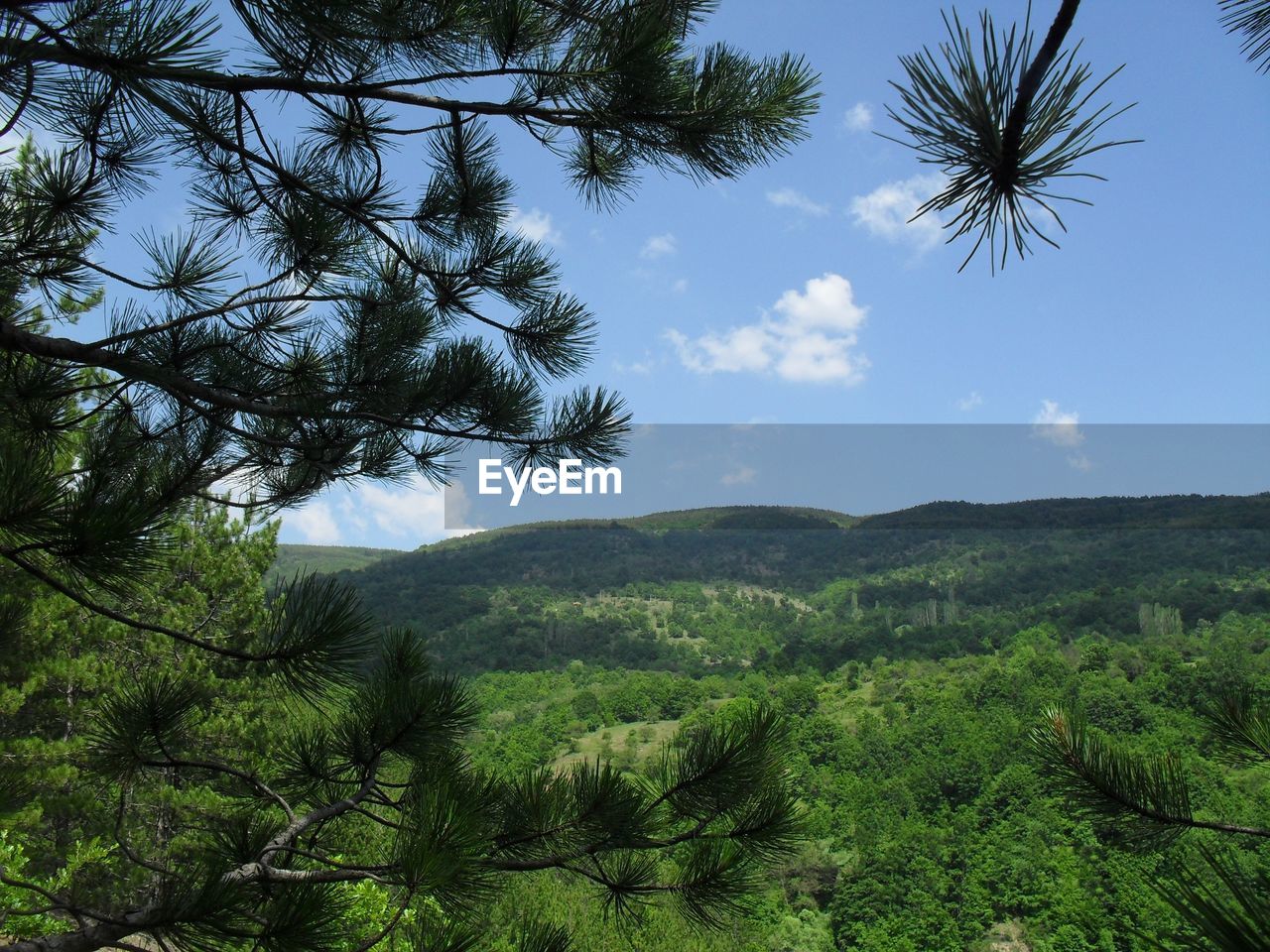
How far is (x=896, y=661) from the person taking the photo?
1603 inches

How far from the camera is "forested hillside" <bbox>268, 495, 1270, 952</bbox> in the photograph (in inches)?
1065

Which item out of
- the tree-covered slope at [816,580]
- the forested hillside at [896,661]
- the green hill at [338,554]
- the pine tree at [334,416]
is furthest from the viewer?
the green hill at [338,554]

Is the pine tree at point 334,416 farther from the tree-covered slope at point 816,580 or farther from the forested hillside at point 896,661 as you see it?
the tree-covered slope at point 816,580

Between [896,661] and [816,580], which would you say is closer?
[896,661]

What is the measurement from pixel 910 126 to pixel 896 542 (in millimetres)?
56240

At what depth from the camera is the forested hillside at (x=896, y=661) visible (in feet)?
88.8

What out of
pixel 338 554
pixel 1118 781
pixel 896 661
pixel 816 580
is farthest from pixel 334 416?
pixel 338 554

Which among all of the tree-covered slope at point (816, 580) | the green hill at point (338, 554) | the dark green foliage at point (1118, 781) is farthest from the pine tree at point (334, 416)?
the green hill at point (338, 554)

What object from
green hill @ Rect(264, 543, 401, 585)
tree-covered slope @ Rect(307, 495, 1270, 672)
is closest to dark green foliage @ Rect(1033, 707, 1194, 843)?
tree-covered slope @ Rect(307, 495, 1270, 672)

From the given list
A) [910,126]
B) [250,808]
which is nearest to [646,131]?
[910,126]

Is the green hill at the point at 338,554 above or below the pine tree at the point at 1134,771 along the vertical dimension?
above

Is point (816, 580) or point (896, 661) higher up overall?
point (816, 580)

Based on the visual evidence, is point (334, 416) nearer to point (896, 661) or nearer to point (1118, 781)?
point (1118, 781)

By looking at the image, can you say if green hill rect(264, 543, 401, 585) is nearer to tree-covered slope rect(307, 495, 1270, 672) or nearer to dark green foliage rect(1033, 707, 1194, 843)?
tree-covered slope rect(307, 495, 1270, 672)
